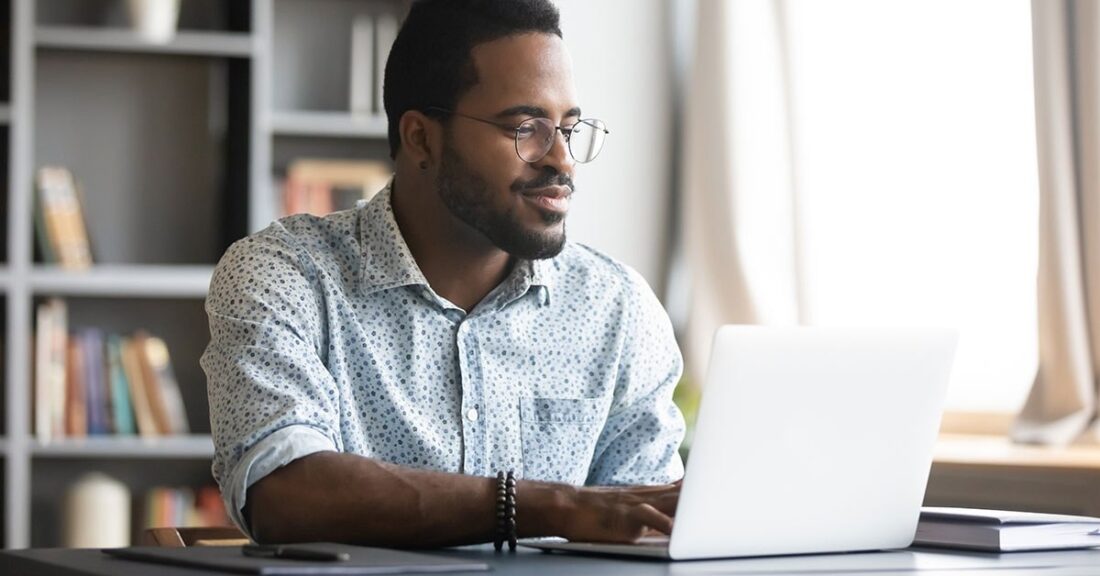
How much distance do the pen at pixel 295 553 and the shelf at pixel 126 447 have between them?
2274mm

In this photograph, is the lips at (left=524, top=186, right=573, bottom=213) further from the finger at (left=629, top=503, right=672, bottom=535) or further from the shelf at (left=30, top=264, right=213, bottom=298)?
the shelf at (left=30, top=264, right=213, bottom=298)

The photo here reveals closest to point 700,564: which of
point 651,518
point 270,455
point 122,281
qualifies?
point 651,518

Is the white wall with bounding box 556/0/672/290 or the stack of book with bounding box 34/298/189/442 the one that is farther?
the white wall with bounding box 556/0/672/290

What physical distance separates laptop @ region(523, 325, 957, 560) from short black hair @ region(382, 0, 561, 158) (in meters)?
0.76

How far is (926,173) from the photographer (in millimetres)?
3408

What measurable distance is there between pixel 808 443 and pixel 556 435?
2.02 ft

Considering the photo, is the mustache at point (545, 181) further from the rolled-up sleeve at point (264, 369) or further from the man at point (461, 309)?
the rolled-up sleeve at point (264, 369)

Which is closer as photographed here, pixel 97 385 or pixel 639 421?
pixel 639 421

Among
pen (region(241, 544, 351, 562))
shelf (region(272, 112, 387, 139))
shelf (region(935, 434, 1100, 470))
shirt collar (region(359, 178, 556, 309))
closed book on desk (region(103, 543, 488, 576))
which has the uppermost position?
shelf (region(272, 112, 387, 139))

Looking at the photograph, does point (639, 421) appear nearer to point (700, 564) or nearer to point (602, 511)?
point (602, 511)

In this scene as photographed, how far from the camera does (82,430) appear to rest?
11.3 ft

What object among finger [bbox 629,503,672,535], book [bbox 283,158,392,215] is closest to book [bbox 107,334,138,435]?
book [bbox 283,158,392,215]

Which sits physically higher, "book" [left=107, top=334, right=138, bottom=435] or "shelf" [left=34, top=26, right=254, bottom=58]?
"shelf" [left=34, top=26, right=254, bottom=58]

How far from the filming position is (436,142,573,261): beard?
73.4 inches
